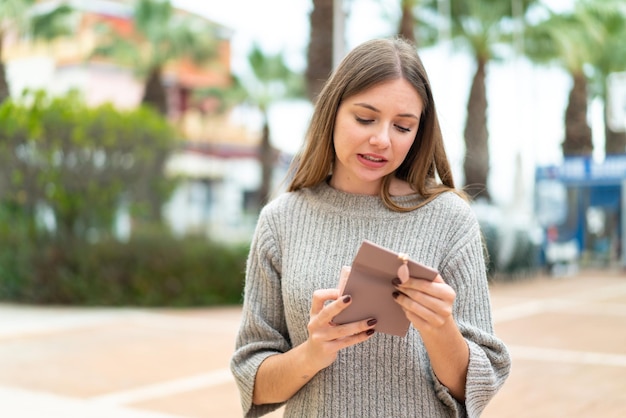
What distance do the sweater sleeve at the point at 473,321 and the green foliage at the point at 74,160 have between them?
1163 centimetres

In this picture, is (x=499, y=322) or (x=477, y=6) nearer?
(x=499, y=322)

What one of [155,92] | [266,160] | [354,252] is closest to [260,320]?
[354,252]

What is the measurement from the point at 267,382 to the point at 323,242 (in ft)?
1.22

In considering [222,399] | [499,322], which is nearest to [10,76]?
[222,399]

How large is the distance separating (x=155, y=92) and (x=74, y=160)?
12.0 metres

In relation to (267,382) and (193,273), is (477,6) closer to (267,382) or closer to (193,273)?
(193,273)

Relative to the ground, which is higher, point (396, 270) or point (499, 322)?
point (396, 270)

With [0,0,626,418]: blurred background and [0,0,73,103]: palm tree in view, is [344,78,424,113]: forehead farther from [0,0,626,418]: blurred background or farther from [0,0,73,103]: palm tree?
[0,0,73,103]: palm tree

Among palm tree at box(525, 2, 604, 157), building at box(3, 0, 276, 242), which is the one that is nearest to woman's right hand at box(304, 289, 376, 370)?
building at box(3, 0, 276, 242)

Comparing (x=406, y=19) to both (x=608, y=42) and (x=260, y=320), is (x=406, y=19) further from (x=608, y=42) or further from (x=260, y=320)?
(x=260, y=320)

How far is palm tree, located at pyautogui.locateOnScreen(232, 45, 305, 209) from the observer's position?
30.4m

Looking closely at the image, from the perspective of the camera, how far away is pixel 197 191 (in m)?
35.9

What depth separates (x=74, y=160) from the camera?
13.6 metres

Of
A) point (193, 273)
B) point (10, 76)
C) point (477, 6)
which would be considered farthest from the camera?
point (477, 6)
